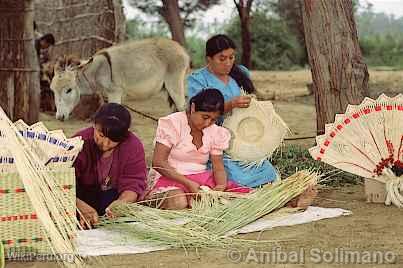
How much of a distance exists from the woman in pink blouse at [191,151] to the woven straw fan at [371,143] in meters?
0.62

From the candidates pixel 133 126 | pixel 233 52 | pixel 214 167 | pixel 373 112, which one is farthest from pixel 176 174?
pixel 133 126

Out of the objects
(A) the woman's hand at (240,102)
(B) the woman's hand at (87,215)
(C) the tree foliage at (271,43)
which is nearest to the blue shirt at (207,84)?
(A) the woman's hand at (240,102)

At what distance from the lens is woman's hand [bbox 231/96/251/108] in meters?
5.02

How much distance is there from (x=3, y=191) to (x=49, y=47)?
6454mm

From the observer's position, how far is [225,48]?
4980 mm

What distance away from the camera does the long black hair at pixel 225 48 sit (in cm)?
498

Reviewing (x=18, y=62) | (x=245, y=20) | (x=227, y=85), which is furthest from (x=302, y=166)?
(x=245, y=20)

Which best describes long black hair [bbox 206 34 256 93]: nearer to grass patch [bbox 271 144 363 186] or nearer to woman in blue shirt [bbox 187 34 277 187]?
woman in blue shirt [bbox 187 34 277 187]

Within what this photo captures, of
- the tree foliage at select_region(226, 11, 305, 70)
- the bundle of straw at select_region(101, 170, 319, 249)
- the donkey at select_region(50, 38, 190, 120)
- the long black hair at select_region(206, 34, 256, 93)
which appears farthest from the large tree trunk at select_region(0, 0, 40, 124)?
the tree foliage at select_region(226, 11, 305, 70)

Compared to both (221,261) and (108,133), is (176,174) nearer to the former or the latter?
(108,133)

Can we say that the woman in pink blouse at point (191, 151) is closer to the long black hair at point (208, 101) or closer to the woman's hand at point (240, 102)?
the long black hair at point (208, 101)

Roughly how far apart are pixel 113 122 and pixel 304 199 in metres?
1.29

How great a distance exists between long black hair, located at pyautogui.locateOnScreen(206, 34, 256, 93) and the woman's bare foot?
104 cm

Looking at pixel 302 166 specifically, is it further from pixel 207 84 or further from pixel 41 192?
pixel 41 192
